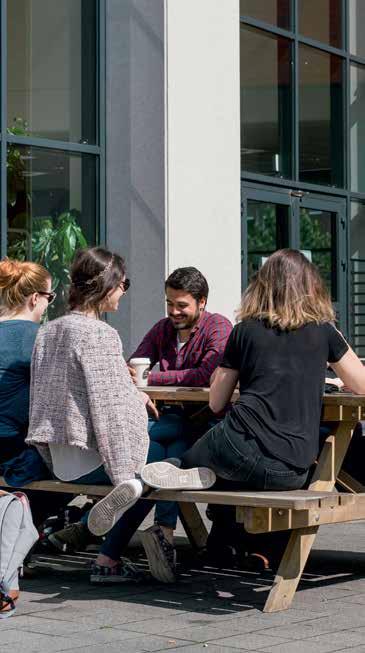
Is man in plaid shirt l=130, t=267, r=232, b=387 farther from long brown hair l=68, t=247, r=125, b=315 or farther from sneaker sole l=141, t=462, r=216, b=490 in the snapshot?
sneaker sole l=141, t=462, r=216, b=490

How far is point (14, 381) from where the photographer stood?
648cm

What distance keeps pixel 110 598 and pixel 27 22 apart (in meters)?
6.50

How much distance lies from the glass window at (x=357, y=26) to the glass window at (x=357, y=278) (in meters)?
1.85

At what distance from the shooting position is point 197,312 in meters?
7.09

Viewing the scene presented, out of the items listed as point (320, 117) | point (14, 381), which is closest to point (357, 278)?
point (320, 117)

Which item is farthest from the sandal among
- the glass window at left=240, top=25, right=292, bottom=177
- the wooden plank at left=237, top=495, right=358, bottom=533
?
the glass window at left=240, top=25, right=292, bottom=177

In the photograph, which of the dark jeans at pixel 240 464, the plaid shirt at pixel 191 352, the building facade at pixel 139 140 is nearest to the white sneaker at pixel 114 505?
the dark jeans at pixel 240 464

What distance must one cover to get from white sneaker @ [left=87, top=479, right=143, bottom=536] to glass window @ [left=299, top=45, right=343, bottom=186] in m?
9.19

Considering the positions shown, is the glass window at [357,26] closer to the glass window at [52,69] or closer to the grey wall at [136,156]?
the grey wall at [136,156]

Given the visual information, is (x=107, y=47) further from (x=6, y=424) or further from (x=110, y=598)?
(x=110, y=598)

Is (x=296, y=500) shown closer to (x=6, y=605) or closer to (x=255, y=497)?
(x=255, y=497)

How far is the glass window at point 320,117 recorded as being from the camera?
1465cm

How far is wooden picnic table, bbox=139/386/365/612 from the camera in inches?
220

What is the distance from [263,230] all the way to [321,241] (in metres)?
1.42
